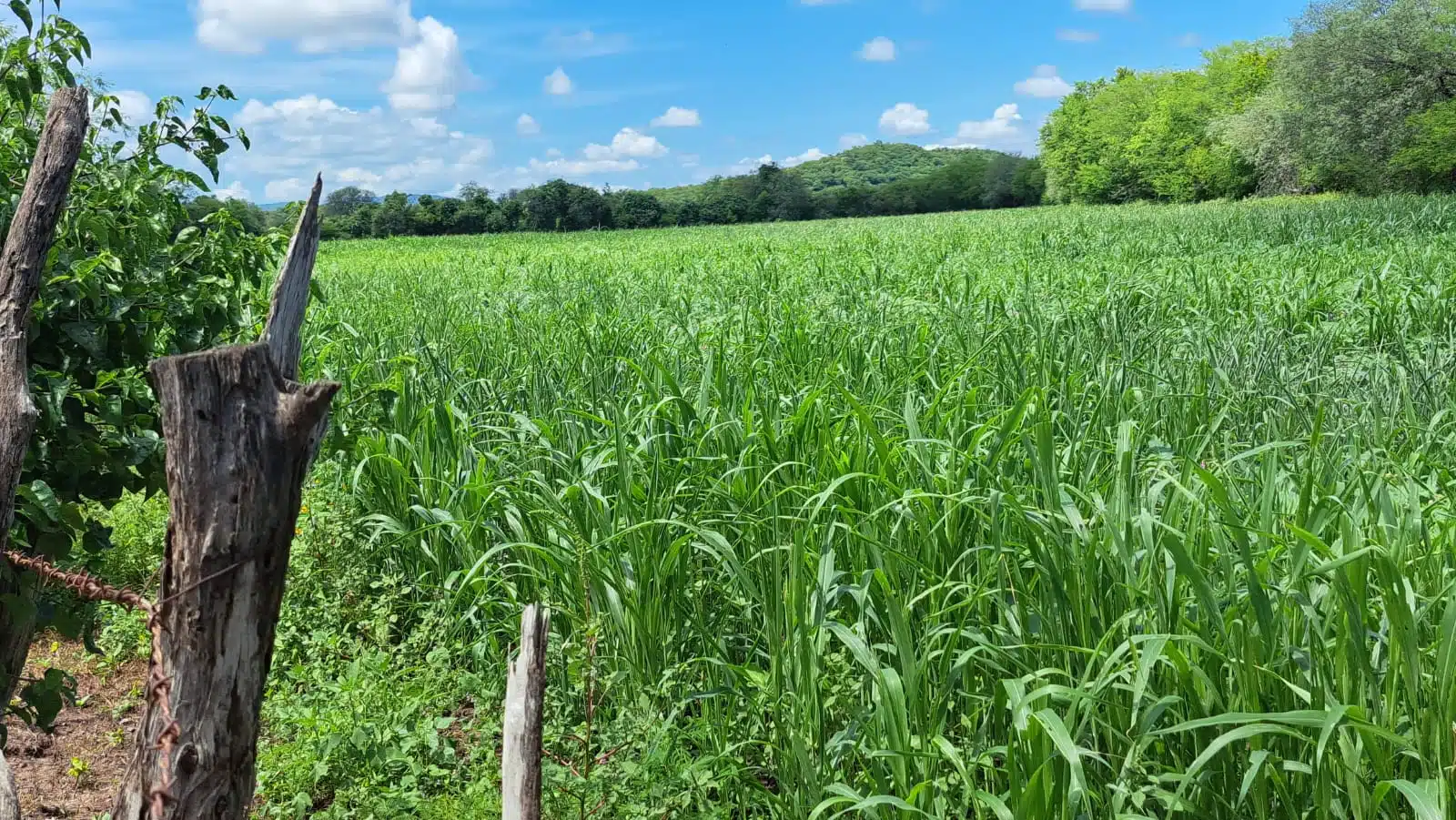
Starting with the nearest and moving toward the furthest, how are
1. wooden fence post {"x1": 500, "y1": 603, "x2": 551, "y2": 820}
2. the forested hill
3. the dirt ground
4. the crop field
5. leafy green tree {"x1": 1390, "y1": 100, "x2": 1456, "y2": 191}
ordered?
wooden fence post {"x1": 500, "y1": 603, "x2": 551, "y2": 820} → the crop field → the dirt ground → leafy green tree {"x1": 1390, "y1": 100, "x2": 1456, "y2": 191} → the forested hill

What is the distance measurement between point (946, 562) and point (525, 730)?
167 centimetres

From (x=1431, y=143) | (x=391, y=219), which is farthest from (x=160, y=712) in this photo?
(x=391, y=219)

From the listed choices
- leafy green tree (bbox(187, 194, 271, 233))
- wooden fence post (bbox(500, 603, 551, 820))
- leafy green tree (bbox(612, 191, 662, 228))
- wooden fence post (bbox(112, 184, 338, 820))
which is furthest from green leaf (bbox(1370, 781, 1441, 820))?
leafy green tree (bbox(612, 191, 662, 228))

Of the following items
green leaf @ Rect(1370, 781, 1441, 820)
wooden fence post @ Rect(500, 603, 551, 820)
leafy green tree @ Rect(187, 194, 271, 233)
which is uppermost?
leafy green tree @ Rect(187, 194, 271, 233)

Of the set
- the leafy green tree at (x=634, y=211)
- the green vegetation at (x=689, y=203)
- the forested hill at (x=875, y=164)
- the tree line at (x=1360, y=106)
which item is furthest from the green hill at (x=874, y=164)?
the tree line at (x=1360, y=106)

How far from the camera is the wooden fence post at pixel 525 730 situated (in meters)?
1.38

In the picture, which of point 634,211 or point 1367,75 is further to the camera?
point 634,211

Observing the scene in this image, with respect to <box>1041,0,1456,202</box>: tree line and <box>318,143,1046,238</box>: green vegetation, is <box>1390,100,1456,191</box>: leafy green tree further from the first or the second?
<box>318,143,1046,238</box>: green vegetation

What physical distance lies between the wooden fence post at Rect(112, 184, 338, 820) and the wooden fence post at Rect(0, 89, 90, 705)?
65 centimetres

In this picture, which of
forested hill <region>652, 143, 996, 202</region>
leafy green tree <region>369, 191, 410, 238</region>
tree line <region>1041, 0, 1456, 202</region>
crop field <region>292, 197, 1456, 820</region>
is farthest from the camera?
forested hill <region>652, 143, 996, 202</region>

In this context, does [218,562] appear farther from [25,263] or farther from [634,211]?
[634,211]

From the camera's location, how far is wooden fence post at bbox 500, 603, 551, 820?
1.38 metres

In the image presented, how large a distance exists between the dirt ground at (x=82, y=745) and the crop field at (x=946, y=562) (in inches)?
40.5

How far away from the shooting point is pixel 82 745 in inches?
129
